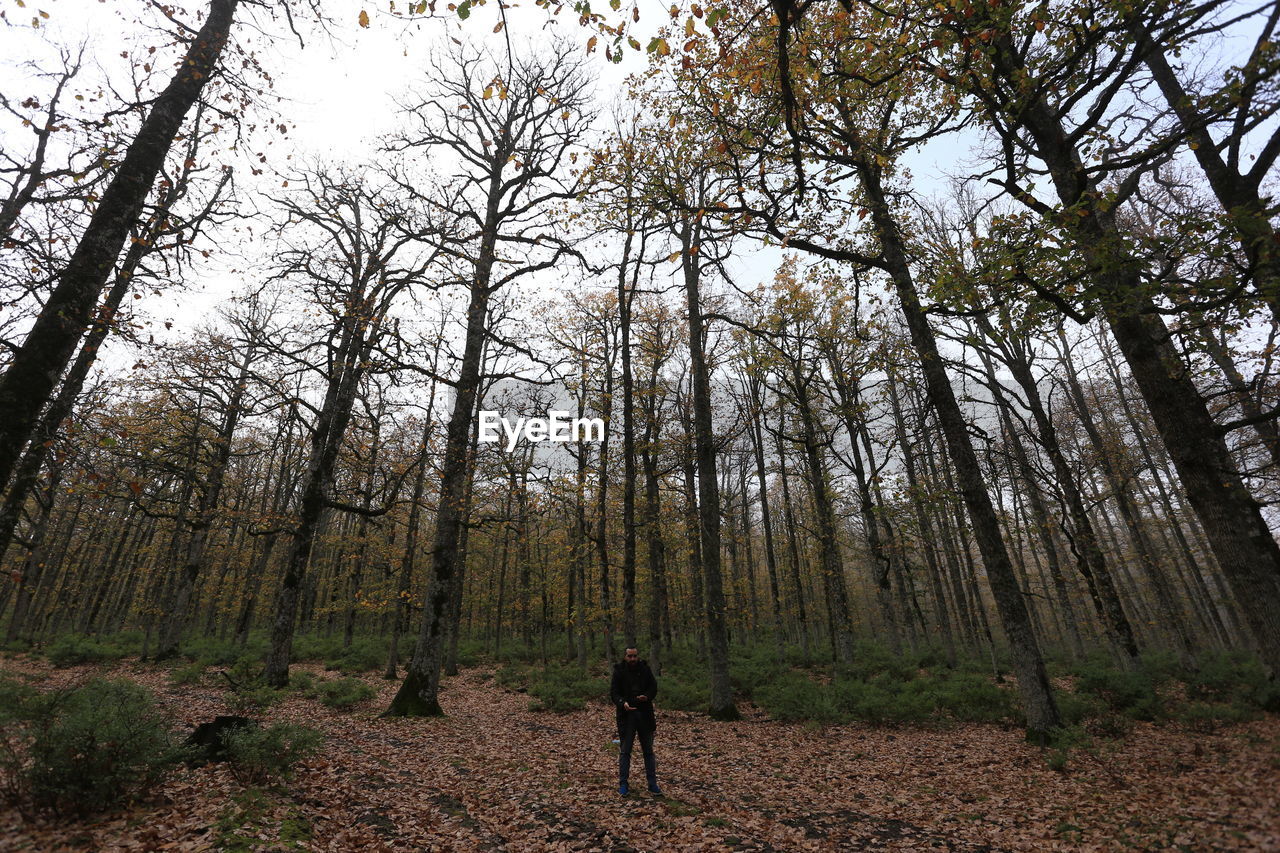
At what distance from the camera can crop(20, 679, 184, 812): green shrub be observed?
4.35 m

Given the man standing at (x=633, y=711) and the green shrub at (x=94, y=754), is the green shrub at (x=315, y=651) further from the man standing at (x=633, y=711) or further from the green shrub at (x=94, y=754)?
the man standing at (x=633, y=711)

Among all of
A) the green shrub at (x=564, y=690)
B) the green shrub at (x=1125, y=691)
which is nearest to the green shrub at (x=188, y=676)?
the green shrub at (x=564, y=690)

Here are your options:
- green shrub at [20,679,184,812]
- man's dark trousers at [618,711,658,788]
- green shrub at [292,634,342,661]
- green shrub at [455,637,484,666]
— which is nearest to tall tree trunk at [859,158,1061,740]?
man's dark trousers at [618,711,658,788]

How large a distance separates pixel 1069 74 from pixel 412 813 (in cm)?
1154

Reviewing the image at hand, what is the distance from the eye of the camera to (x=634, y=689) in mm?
7309

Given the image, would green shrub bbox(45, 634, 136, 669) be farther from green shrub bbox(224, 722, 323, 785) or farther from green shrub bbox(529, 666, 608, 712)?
green shrub bbox(224, 722, 323, 785)

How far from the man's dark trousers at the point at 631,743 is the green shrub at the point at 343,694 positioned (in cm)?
878

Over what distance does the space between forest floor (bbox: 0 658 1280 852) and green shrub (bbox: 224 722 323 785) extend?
180mm

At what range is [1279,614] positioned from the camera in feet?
16.9

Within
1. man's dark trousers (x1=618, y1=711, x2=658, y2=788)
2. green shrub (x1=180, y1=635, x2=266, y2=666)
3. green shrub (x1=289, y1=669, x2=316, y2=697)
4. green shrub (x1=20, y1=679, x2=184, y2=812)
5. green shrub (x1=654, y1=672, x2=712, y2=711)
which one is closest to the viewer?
green shrub (x1=20, y1=679, x2=184, y2=812)

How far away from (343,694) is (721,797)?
10062 mm

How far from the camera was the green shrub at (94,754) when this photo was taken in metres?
4.35

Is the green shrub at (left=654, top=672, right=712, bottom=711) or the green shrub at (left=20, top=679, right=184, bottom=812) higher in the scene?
the green shrub at (left=20, top=679, right=184, bottom=812)

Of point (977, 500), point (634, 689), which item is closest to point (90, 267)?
point (634, 689)
